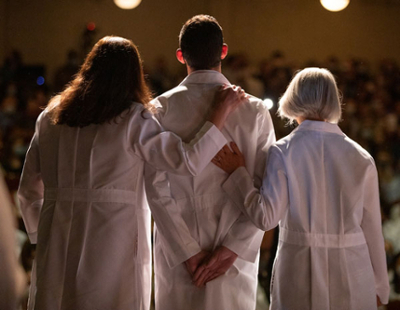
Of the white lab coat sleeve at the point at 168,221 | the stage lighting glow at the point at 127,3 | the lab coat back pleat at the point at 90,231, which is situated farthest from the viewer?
the stage lighting glow at the point at 127,3

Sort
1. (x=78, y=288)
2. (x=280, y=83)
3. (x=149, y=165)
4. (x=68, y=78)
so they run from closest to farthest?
(x=78, y=288) → (x=149, y=165) → (x=280, y=83) → (x=68, y=78)

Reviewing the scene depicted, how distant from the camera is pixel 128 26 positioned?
25.1ft

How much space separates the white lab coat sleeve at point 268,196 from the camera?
174 centimetres

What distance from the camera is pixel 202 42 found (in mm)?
1880

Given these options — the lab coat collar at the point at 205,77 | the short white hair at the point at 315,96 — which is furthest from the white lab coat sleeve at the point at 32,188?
the short white hair at the point at 315,96

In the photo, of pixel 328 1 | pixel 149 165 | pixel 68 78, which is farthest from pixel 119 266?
pixel 328 1

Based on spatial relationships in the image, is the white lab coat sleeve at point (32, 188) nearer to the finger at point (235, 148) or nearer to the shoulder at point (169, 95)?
the shoulder at point (169, 95)

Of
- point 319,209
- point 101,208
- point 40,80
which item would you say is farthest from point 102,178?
point 40,80

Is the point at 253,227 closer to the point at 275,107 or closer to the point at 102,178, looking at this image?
the point at 102,178

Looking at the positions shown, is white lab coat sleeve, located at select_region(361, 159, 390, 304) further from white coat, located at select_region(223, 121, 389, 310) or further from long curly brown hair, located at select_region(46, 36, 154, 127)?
long curly brown hair, located at select_region(46, 36, 154, 127)

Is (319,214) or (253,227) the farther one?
(253,227)

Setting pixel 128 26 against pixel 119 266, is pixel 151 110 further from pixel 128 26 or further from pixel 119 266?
pixel 128 26

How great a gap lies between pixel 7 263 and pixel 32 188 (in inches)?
45.5

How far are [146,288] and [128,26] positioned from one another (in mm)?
6299
